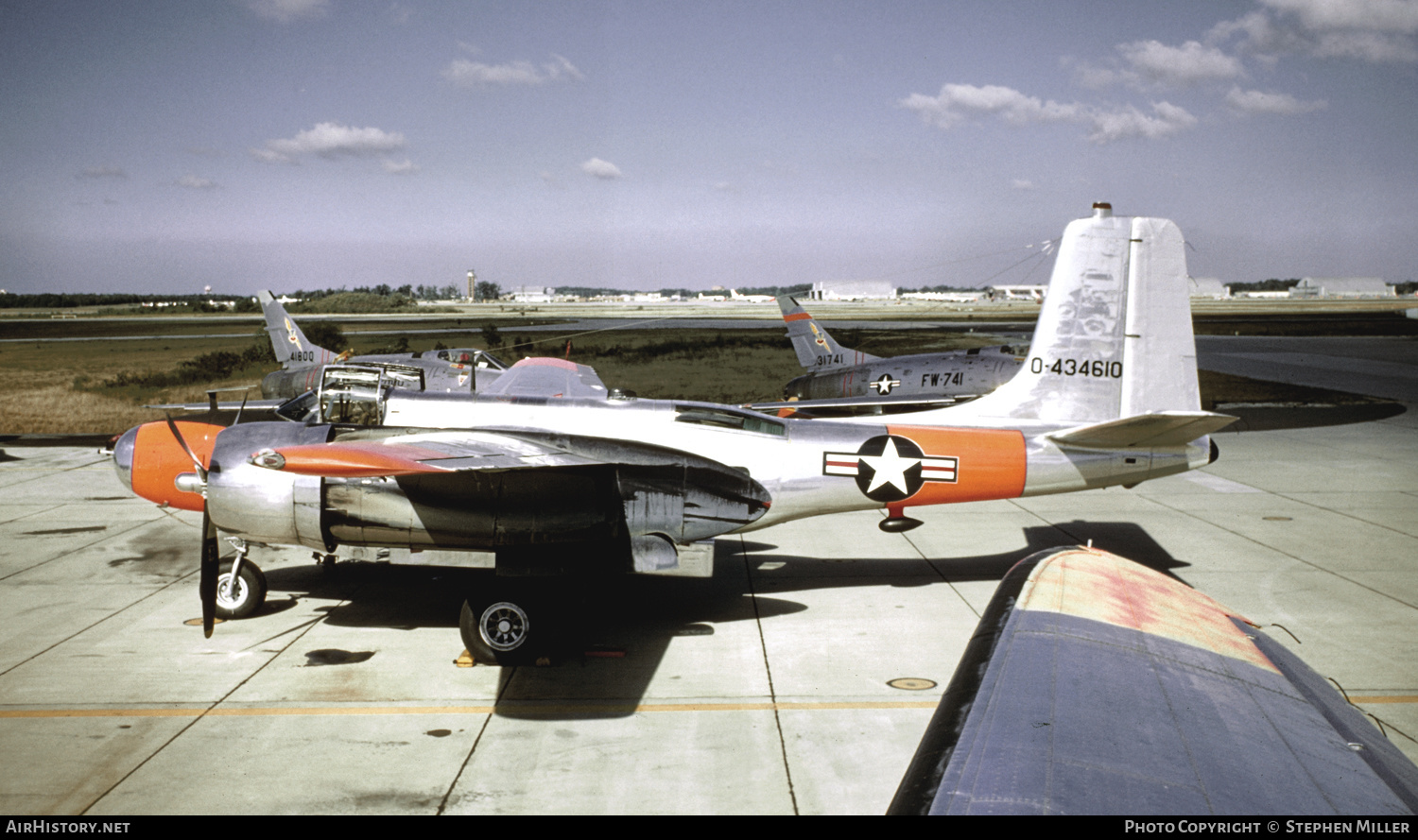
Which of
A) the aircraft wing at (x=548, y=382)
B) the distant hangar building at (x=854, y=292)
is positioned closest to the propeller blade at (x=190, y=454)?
the aircraft wing at (x=548, y=382)

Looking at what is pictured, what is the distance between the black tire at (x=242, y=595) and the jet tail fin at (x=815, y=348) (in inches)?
832

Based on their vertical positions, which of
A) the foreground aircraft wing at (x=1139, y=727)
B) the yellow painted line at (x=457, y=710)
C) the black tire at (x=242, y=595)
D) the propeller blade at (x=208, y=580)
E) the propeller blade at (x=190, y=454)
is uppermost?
the foreground aircraft wing at (x=1139, y=727)

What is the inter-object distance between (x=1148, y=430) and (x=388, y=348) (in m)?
53.5

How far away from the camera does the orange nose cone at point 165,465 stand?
36.7 ft

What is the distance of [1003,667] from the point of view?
294 cm

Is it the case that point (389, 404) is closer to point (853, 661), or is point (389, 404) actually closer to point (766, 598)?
point (766, 598)

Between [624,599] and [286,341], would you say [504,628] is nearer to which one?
[624,599]

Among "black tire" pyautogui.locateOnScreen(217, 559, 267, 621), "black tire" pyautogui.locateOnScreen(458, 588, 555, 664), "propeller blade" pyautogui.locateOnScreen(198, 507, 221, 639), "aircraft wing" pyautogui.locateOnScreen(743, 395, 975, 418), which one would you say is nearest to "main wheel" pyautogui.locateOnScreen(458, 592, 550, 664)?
"black tire" pyautogui.locateOnScreen(458, 588, 555, 664)

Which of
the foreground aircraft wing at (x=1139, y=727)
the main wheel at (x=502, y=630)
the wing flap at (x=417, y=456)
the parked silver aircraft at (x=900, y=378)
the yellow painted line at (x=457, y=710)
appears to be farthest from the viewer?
the parked silver aircraft at (x=900, y=378)

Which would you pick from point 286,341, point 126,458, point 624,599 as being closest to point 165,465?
point 126,458

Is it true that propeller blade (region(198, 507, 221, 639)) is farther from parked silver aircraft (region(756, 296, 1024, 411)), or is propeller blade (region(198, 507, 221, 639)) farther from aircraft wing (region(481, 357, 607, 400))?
parked silver aircraft (region(756, 296, 1024, 411))

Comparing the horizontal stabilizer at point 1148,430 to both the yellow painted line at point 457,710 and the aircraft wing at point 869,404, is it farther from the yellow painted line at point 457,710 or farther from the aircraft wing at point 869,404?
the aircraft wing at point 869,404

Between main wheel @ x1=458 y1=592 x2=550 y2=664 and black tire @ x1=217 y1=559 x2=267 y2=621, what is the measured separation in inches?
131

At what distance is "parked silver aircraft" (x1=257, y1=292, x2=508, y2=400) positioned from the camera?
76.4 ft
